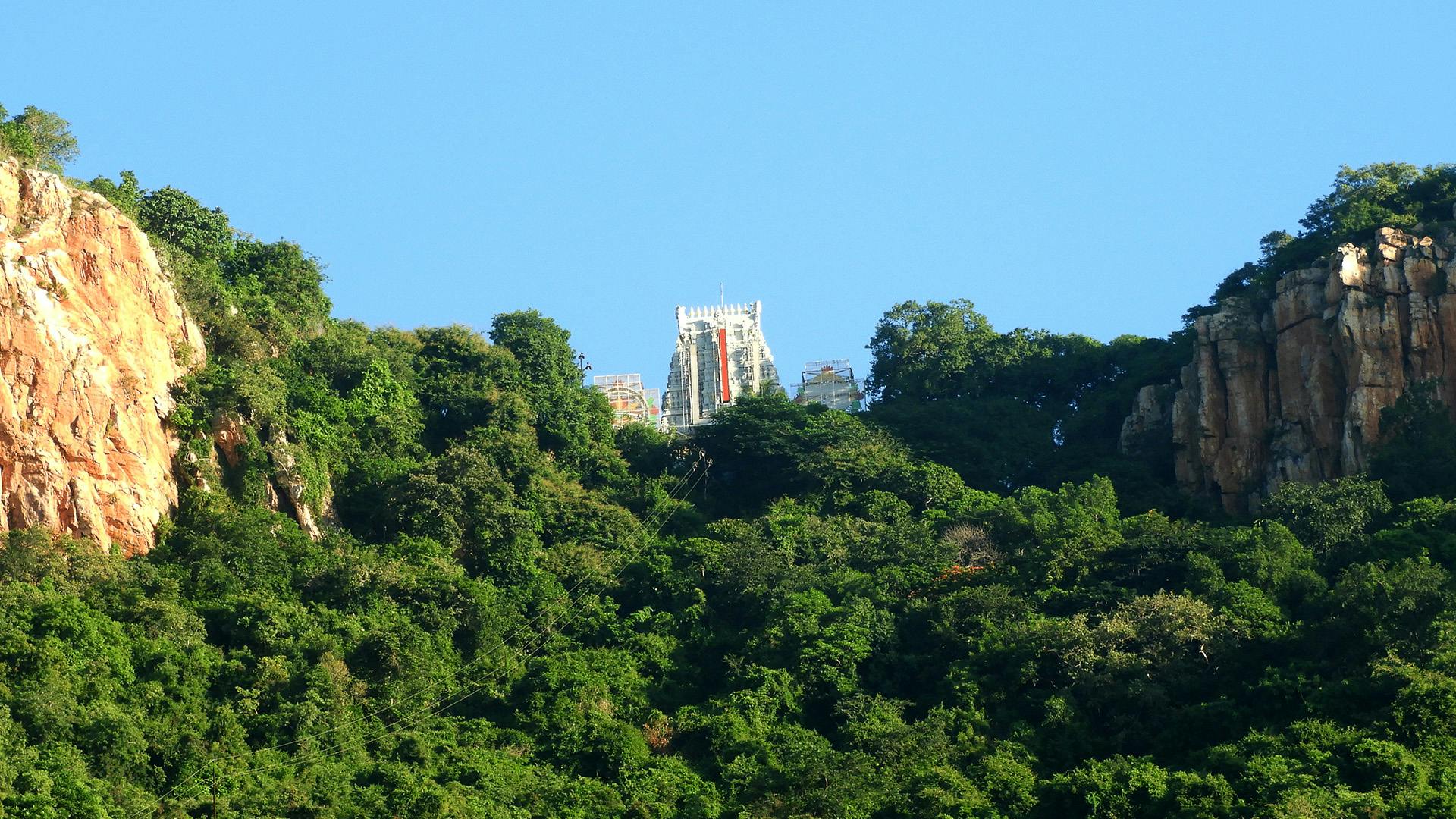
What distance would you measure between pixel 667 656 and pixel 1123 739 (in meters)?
9.75

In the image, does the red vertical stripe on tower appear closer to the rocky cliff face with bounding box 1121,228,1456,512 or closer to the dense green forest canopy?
the dense green forest canopy

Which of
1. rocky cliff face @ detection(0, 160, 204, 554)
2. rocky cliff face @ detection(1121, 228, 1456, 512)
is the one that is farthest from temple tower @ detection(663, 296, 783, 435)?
rocky cliff face @ detection(0, 160, 204, 554)

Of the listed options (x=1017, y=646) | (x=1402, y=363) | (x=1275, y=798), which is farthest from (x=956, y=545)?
(x=1275, y=798)

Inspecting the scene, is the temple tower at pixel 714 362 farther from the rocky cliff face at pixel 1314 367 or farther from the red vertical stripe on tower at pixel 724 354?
the rocky cliff face at pixel 1314 367

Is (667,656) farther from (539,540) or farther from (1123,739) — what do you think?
(1123,739)

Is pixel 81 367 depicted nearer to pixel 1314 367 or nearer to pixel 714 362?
pixel 1314 367

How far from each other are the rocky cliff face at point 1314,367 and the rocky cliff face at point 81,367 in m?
22.5

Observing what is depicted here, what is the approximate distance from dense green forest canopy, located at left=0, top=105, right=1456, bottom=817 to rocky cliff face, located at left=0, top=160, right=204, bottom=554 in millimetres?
954

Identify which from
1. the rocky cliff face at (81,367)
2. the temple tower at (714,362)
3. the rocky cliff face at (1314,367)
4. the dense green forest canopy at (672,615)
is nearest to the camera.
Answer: the dense green forest canopy at (672,615)

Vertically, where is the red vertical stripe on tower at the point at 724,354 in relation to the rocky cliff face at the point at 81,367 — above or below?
above

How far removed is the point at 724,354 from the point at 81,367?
3085 centimetres

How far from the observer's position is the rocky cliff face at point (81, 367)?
48.4m

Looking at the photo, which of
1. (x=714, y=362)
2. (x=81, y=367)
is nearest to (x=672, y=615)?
(x=81, y=367)

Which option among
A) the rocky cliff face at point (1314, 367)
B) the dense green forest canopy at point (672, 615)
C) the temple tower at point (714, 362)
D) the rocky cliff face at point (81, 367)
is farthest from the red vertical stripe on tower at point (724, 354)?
the rocky cliff face at point (81, 367)
